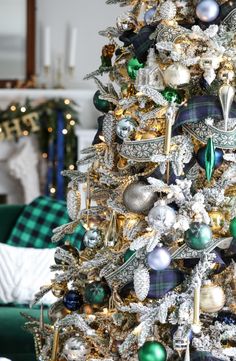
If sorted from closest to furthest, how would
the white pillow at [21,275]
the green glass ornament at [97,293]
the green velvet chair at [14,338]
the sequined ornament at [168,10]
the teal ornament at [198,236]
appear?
1. the teal ornament at [198,236]
2. the sequined ornament at [168,10]
3. the green glass ornament at [97,293]
4. the green velvet chair at [14,338]
5. the white pillow at [21,275]

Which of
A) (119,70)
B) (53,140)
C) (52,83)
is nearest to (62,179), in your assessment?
(53,140)

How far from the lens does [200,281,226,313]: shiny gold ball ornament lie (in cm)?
162

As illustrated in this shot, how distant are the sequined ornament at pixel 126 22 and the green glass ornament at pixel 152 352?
788mm

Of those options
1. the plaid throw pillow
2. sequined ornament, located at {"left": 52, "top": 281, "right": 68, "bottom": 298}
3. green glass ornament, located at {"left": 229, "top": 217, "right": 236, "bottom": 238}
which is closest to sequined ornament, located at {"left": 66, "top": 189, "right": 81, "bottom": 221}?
sequined ornament, located at {"left": 52, "top": 281, "right": 68, "bottom": 298}

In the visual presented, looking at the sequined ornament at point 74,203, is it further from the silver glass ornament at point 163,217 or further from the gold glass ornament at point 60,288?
the silver glass ornament at point 163,217

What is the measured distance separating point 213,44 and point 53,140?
3.84 meters

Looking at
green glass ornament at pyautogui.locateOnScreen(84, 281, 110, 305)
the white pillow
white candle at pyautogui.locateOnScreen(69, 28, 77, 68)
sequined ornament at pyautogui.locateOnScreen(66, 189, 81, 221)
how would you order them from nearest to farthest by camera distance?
green glass ornament at pyautogui.locateOnScreen(84, 281, 110, 305)
sequined ornament at pyautogui.locateOnScreen(66, 189, 81, 221)
the white pillow
white candle at pyautogui.locateOnScreen(69, 28, 77, 68)

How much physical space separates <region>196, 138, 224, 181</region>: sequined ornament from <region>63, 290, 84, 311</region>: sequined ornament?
0.50 metres

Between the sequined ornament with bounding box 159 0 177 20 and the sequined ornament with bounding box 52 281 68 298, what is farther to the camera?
the sequined ornament with bounding box 52 281 68 298

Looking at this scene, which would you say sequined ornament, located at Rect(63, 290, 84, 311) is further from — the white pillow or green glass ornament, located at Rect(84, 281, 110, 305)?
the white pillow

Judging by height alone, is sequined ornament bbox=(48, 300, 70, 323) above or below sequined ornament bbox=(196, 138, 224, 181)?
below

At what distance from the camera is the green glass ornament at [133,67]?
179cm

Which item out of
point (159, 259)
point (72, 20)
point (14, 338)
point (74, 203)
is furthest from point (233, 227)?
point (72, 20)

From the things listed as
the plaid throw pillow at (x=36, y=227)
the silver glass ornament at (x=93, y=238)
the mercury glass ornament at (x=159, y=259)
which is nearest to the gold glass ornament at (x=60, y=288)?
the silver glass ornament at (x=93, y=238)
